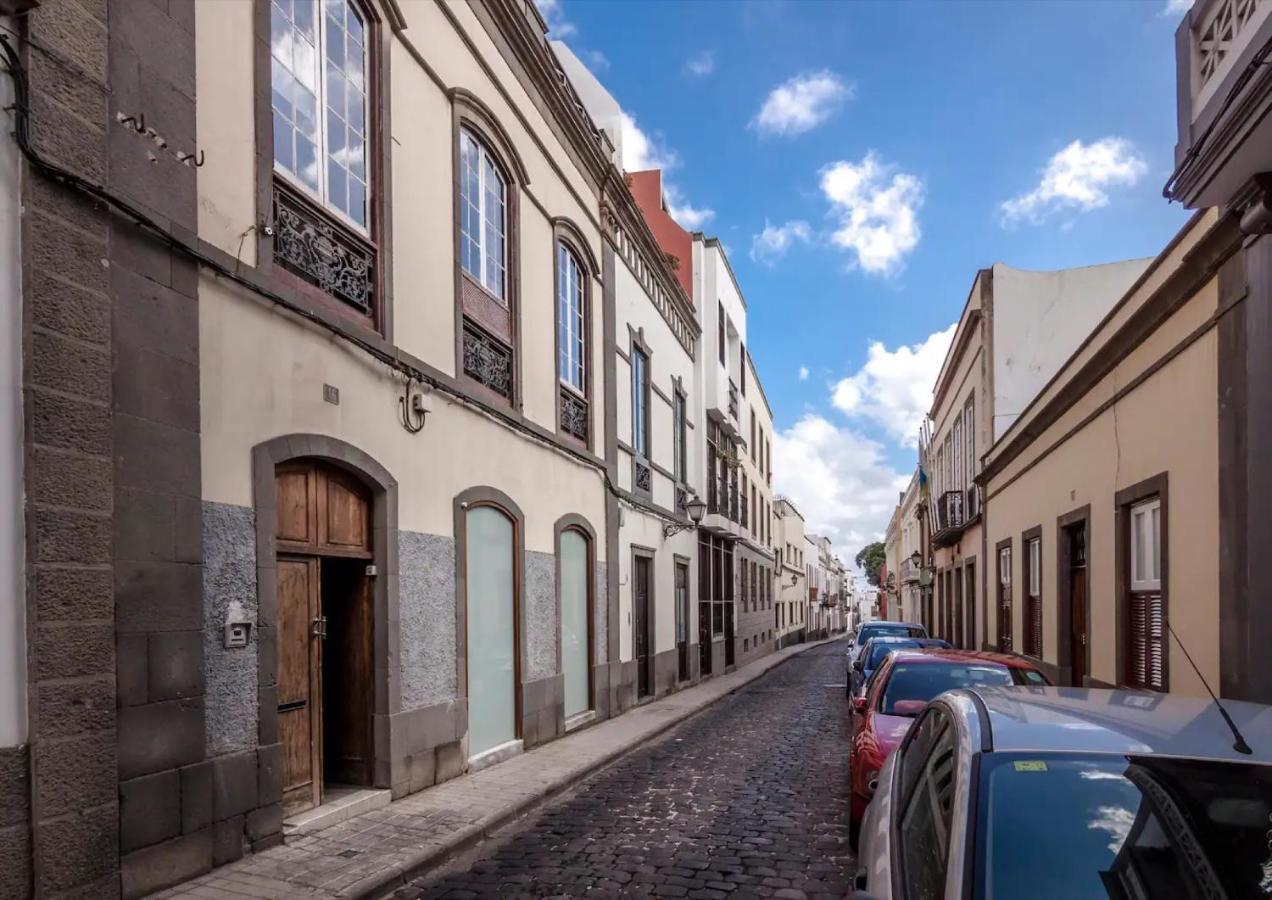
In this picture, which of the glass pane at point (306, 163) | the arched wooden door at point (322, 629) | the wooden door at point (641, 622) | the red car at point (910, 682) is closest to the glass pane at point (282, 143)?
the glass pane at point (306, 163)

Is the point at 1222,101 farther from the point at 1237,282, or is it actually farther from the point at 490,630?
the point at 490,630

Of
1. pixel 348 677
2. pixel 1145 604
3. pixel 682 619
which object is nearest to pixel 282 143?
pixel 348 677

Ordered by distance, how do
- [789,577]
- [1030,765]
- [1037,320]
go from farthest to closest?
[789,577] < [1037,320] < [1030,765]

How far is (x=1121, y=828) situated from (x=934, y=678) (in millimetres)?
5569

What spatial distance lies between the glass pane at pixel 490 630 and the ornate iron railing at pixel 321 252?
294 cm

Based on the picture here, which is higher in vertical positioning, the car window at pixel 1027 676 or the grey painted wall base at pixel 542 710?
the car window at pixel 1027 676

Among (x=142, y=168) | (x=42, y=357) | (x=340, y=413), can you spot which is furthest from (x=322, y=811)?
(x=142, y=168)

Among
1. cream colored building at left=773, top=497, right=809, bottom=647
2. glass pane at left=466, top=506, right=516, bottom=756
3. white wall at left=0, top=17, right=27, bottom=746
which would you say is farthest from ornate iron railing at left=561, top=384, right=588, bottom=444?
cream colored building at left=773, top=497, right=809, bottom=647

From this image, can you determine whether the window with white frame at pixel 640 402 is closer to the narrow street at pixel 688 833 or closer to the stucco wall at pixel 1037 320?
the narrow street at pixel 688 833

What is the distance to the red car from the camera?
6.97 meters

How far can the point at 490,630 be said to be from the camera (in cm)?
1045

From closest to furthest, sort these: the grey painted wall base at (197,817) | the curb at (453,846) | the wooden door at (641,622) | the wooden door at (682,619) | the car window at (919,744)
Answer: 1. the car window at (919,744)
2. the grey painted wall base at (197,817)
3. the curb at (453,846)
4. the wooden door at (641,622)
5. the wooden door at (682,619)

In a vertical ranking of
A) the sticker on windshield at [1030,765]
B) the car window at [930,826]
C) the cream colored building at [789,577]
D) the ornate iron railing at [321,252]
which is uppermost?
the ornate iron railing at [321,252]

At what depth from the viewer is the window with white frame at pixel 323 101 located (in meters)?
7.31
